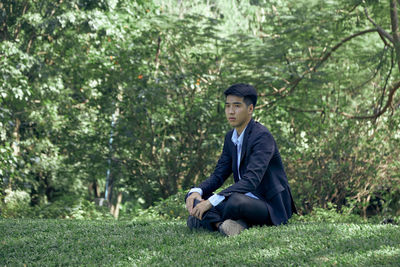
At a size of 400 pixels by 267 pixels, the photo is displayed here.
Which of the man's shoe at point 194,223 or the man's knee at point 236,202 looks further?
the man's shoe at point 194,223

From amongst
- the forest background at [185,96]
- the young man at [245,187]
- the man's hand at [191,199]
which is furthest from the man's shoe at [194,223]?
the forest background at [185,96]

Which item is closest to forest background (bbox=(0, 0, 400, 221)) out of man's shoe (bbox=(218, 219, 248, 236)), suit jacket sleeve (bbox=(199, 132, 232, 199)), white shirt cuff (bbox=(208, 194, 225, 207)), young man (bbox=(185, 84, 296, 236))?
suit jacket sleeve (bbox=(199, 132, 232, 199))

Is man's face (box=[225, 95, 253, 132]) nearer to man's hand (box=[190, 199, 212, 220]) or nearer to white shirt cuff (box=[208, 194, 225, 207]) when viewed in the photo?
white shirt cuff (box=[208, 194, 225, 207])

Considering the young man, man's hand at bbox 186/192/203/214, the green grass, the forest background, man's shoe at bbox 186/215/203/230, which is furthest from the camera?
the forest background

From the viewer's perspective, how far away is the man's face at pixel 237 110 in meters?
5.07

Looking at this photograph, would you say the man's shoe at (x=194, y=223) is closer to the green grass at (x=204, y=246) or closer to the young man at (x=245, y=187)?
the young man at (x=245, y=187)

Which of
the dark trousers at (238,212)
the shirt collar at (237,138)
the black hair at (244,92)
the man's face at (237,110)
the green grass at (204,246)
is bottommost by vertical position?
the green grass at (204,246)

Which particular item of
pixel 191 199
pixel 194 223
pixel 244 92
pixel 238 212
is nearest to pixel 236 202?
pixel 238 212

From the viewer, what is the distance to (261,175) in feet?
15.8

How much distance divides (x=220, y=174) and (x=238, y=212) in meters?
0.71

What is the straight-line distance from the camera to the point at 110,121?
1202 centimetres

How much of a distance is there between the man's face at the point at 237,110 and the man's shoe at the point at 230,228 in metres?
1.01

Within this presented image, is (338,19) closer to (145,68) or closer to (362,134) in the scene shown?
(362,134)

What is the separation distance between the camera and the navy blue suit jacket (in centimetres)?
477
